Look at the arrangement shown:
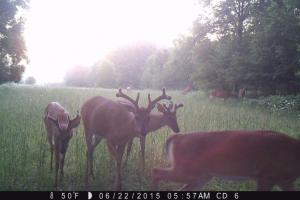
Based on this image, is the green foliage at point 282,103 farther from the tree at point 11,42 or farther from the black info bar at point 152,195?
the tree at point 11,42

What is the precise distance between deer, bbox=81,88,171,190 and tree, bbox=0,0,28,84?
956 inches

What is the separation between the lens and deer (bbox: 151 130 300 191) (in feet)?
16.8

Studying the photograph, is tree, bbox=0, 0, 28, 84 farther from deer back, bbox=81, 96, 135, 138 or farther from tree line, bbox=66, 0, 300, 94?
deer back, bbox=81, 96, 135, 138

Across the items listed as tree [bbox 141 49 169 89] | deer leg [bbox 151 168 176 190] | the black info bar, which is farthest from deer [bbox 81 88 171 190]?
tree [bbox 141 49 169 89]

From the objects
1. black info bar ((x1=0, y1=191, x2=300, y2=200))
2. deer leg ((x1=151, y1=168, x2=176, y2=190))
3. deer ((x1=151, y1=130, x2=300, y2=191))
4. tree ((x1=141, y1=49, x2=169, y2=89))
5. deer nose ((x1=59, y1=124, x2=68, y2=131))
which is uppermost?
tree ((x1=141, y1=49, x2=169, y2=89))

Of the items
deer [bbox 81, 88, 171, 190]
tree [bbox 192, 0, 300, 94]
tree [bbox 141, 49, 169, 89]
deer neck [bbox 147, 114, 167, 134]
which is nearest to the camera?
deer [bbox 81, 88, 171, 190]

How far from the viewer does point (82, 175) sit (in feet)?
24.7

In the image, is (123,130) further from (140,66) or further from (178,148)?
(140,66)

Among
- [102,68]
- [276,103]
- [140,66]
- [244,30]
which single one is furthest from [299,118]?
[140,66]

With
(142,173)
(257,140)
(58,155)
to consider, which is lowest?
(142,173)

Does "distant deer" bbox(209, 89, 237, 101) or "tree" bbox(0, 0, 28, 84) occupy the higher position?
"tree" bbox(0, 0, 28, 84)

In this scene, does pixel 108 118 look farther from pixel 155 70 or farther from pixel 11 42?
pixel 155 70

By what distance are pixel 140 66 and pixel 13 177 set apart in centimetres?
7710

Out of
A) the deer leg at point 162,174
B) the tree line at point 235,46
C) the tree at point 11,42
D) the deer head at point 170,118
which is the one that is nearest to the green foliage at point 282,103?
the tree line at point 235,46
